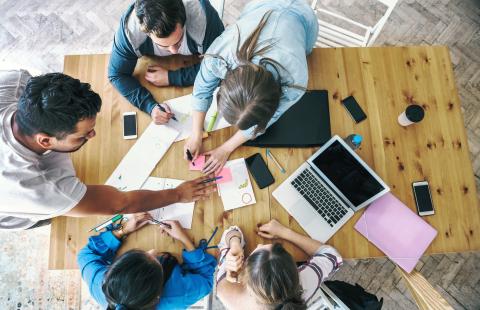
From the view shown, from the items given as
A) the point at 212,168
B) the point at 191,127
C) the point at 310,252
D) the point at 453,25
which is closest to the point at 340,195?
the point at 310,252

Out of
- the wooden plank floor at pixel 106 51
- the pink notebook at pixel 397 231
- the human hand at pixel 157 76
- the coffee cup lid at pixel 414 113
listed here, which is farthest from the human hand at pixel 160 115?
the wooden plank floor at pixel 106 51

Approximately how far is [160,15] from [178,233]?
890 millimetres

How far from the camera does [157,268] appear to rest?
133 centimetres

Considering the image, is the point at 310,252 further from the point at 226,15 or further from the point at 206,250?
the point at 226,15

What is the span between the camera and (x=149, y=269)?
130 cm

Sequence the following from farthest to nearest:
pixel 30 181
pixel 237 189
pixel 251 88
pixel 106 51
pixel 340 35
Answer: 1. pixel 106 51
2. pixel 340 35
3. pixel 237 189
4. pixel 30 181
5. pixel 251 88

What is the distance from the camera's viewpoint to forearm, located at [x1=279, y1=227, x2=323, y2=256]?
1441mm

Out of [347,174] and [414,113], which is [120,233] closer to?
[347,174]

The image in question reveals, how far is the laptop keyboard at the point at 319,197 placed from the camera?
150 centimetres

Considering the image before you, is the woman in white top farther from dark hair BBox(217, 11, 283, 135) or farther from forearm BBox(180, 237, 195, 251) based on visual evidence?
dark hair BBox(217, 11, 283, 135)

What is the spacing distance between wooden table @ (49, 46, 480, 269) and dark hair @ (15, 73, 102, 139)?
397mm

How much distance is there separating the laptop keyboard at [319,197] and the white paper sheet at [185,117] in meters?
0.43

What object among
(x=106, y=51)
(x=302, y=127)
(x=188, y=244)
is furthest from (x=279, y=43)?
(x=106, y=51)

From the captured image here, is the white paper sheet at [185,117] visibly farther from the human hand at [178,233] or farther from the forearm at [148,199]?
the human hand at [178,233]
